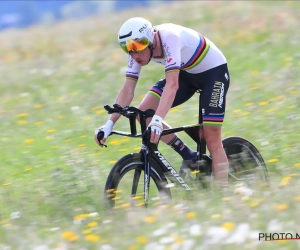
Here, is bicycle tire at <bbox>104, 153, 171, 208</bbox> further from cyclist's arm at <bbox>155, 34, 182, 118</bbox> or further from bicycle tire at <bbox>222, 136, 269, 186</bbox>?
bicycle tire at <bbox>222, 136, 269, 186</bbox>

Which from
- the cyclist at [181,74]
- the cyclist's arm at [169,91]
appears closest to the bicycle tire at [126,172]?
the cyclist at [181,74]

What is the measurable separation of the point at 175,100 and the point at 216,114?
0.50m

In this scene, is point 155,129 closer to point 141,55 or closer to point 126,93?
point 141,55

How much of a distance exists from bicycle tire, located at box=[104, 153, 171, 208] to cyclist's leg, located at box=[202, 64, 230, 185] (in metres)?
0.59

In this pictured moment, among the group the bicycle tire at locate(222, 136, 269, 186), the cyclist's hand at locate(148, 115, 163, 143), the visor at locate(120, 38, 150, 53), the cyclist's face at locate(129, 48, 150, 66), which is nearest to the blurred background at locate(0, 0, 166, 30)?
the bicycle tire at locate(222, 136, 269, 186)

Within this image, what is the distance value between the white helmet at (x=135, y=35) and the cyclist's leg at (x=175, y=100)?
0.81 meters

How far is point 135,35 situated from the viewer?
219 inches

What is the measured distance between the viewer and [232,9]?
681 inches

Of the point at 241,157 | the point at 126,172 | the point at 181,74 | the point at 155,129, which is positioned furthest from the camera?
the point at 241,157

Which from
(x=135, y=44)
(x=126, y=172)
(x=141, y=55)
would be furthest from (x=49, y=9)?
(x=126, y=172)

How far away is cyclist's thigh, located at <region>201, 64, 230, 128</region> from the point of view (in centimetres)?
612

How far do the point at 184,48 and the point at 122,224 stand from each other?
1.90m

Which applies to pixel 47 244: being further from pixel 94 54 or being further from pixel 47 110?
pixel 94 54

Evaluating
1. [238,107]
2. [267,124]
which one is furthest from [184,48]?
[238,107]
